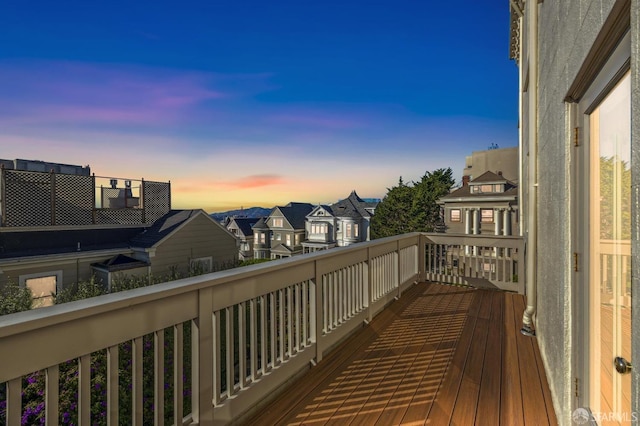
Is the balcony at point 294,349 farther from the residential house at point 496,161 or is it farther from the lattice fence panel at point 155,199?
the residential house at point 496,161

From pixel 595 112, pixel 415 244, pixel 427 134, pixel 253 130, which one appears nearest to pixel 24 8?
pixel 253 130

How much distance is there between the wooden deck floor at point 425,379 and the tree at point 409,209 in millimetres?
21304

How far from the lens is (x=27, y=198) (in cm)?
942

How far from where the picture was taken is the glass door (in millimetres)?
1075

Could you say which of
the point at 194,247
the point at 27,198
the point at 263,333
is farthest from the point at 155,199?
the point at 263,333

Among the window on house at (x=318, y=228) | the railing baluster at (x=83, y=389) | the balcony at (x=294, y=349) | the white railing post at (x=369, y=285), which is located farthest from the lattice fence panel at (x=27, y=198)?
the window on house at (x=318, y=228)

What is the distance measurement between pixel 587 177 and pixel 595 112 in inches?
12.2

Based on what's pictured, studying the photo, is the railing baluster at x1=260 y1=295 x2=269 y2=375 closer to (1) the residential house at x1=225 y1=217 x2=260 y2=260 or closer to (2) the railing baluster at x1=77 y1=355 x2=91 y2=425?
(2) the railing baluster at x1=77 y1=355 x2=91 y2=425

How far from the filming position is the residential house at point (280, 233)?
A: 91.9ft

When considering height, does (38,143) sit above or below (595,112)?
above

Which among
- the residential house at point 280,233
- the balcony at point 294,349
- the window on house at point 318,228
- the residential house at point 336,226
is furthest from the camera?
the residential house at point 280,233

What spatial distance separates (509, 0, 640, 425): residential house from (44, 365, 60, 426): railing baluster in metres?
1.75

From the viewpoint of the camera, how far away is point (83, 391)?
Answer: 119 centimetres

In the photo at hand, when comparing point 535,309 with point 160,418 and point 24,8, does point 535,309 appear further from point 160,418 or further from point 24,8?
point 24,8
